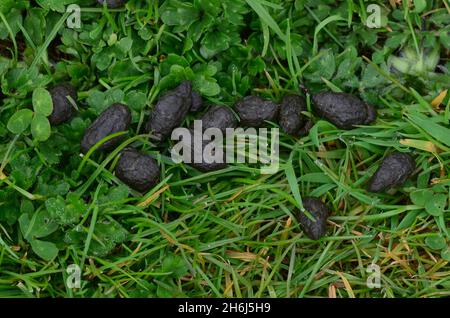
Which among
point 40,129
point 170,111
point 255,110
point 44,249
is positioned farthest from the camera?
point 255,110

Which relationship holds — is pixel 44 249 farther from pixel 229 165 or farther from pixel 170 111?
pixel 229 165

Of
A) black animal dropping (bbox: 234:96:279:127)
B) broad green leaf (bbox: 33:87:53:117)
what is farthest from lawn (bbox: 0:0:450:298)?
black animal dropping (bbox: 234:96:279:127)

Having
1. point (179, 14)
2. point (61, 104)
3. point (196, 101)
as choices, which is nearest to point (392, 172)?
point (196, 101)

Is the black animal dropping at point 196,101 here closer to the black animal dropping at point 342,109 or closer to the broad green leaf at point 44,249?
the black animal dropping at point 342,109

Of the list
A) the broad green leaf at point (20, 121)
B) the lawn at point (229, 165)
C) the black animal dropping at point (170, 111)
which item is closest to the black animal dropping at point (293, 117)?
the lawn at point (229, 165)
